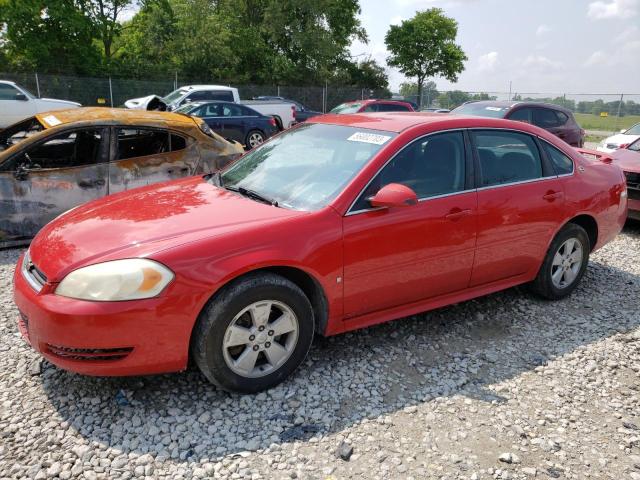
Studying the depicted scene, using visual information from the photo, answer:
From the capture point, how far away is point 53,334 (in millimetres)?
2621

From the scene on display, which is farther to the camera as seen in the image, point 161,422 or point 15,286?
point 15,286

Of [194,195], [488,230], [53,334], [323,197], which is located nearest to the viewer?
[53,334]

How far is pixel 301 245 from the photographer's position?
2.99 meters

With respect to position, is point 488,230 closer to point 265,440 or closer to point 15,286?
point 265,440

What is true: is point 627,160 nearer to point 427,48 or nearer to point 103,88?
point 103,88

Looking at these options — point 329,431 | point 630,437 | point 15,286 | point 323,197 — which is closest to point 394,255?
point 323,197

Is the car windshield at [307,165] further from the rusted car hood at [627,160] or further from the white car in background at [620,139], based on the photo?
the white car in background at [620,139]

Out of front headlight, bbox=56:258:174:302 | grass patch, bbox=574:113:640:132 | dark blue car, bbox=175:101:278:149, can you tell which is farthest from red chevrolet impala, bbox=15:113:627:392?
grass patch, bbox=574:113:640:132

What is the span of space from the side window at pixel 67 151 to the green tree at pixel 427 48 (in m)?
36.8

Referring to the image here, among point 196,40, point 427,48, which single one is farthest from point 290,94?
point 427,48

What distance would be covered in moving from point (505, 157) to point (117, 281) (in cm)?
304

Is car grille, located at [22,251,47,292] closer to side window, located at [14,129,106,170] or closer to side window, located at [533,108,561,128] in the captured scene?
side window, located at [14,129,106,170]

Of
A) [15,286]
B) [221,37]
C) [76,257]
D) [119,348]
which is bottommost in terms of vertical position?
[119,348]

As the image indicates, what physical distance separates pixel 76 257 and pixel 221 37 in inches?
1233
